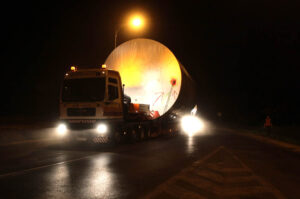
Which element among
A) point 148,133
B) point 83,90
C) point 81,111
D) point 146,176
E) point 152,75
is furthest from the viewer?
point 148,133

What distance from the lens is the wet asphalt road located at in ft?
23.0

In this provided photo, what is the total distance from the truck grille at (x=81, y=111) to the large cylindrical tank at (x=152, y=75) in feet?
14.8

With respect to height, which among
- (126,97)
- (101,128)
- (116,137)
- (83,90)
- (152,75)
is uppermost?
(152,75)

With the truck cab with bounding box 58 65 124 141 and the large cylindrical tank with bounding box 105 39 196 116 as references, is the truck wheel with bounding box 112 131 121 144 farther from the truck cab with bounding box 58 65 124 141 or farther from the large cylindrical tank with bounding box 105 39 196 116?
the large cylindrical tank with bounding box 105 39 196 116

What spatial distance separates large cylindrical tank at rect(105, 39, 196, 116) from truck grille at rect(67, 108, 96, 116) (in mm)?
4524

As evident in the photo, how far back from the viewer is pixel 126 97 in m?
18.0

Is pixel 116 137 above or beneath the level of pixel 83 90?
beneath

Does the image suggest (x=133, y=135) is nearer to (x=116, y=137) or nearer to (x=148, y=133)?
(x=116, y=137)

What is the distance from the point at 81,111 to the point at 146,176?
7.17 m

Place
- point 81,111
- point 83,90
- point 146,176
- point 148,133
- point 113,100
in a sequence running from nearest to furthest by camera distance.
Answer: point 146,176 < point 81,111 < point 83,90 < point 113,100 < point 148,133

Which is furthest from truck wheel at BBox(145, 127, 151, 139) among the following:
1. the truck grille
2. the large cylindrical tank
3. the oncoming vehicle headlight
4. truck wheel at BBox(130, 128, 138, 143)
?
the truck grille

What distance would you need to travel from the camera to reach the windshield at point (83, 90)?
15250mm

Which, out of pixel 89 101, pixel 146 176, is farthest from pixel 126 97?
pixel 146 176

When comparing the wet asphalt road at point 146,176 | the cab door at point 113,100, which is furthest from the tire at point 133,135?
the wet asphalt road at point 146,176
